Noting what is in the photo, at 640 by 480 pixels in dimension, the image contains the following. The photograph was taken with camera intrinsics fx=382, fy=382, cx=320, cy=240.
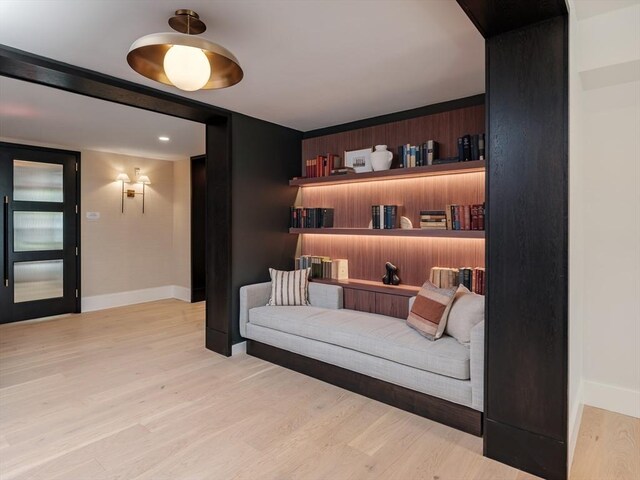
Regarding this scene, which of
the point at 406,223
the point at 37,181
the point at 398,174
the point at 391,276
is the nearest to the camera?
the point at 398,174

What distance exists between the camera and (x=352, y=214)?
13.8ft

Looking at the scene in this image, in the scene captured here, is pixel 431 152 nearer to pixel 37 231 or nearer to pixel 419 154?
pixel 419 154

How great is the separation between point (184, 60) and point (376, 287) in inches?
99.8

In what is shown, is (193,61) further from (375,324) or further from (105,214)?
(105,214)

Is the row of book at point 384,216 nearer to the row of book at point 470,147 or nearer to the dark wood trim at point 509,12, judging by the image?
the row of book at point 470,147

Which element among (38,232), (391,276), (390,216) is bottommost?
(391,276)

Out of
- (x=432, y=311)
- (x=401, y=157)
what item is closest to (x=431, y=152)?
(x=401, y=157)

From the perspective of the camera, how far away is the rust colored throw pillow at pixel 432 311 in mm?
2768

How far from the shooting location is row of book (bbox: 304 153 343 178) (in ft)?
13.6

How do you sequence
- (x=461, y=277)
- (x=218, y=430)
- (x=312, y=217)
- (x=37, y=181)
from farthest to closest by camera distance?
(x=37, y=181), (x=312, y=217), (x=461, y=277), (x=218, y=430)

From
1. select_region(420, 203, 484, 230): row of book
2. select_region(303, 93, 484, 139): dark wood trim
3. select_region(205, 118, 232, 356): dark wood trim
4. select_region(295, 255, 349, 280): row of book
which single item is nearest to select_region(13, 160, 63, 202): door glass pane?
select_region(205, 118, 232, 356): dark wood trim

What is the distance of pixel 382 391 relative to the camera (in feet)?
9.39

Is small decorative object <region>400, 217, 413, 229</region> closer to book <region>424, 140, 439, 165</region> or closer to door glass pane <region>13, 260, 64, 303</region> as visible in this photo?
book <region>424, 140, 439, 165</region>
